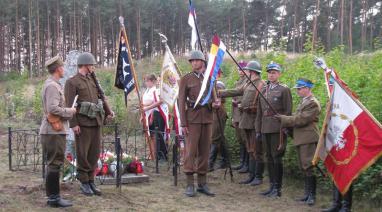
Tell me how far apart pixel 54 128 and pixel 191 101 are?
2.15 m

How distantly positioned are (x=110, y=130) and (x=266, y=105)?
7.68 metres

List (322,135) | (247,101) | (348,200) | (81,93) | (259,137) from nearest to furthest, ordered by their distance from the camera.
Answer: (348,200) < (322,135) < (81,93) < (259,137) < (247,101)

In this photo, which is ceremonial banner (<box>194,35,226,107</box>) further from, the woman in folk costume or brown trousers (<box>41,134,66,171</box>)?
Result: the woman in folk costume

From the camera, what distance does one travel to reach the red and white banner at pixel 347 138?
5.23 metres

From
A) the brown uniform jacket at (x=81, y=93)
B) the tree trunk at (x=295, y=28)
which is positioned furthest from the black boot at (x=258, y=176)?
the tree trunk at (x=295, y=28)

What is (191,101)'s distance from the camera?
22.4ft

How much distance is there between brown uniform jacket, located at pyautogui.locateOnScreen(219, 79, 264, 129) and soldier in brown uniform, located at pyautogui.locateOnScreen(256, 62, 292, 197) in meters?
0.52

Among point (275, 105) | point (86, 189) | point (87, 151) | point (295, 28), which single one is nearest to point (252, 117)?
point (275, 105)

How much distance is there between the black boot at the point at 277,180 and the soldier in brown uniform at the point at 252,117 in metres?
0.70

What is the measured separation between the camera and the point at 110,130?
13.7 m

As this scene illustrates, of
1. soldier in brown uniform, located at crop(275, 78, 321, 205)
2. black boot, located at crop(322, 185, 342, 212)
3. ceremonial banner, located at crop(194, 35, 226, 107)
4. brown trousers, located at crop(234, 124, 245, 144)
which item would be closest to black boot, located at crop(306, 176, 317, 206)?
soldier in brown uniform, located at crop(275, 78, 321, 205)

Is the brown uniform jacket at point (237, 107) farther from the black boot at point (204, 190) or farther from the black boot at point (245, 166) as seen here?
the black boot at point (204, 190)

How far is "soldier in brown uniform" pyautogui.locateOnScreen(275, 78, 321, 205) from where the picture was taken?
20.5 feet

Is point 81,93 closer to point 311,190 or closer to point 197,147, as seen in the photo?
point 197,147
